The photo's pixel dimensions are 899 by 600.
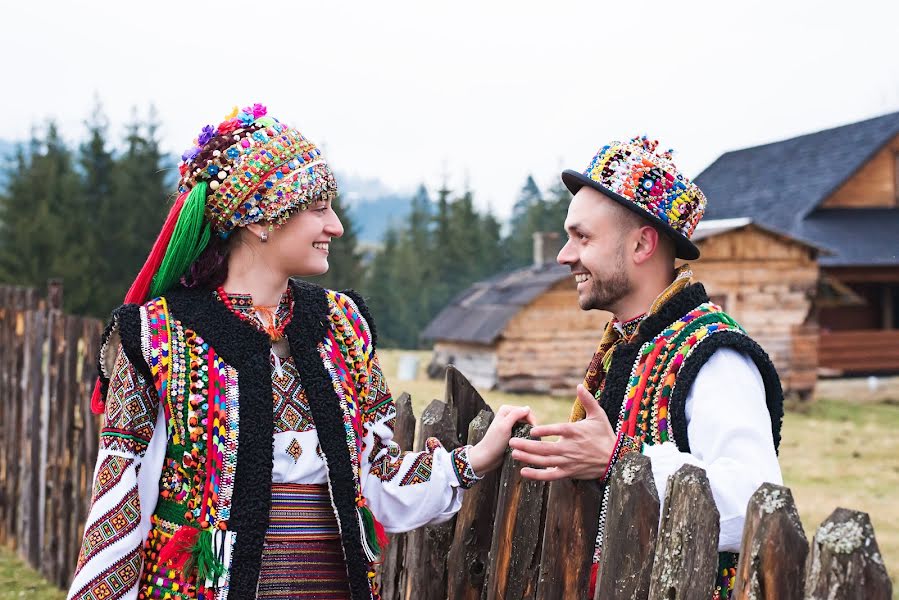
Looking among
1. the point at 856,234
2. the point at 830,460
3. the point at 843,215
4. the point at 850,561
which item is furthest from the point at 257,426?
the point at 843,215

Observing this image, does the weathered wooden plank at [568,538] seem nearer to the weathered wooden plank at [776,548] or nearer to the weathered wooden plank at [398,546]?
the weathered wooden plank at [776,548]

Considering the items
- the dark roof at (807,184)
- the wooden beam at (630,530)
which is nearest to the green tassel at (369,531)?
the wooden beam at (630,530)

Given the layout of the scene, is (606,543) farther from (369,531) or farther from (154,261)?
(154,261)

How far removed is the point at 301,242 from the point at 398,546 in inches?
54.1

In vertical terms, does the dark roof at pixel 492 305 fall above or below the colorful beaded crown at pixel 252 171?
above

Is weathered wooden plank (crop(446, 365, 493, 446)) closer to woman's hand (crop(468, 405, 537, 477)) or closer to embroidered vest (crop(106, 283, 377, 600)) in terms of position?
woman's hand (crop(468, 405, 537, 477))

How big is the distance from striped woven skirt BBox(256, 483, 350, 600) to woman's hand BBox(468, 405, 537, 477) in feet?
1.50

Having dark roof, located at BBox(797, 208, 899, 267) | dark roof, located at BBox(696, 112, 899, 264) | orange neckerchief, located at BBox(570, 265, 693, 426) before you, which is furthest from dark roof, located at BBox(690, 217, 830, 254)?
orange neckerchief, located at BBox(570, 265, 693, 426)

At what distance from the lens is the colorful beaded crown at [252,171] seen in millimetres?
2506

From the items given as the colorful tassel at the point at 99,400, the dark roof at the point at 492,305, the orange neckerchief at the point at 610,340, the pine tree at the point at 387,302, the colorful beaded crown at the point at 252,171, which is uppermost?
the pine tree at the point at 387,302

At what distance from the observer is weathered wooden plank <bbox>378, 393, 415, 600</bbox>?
3.40m

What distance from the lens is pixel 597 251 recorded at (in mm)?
2672

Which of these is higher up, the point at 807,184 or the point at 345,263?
the point at 807,184

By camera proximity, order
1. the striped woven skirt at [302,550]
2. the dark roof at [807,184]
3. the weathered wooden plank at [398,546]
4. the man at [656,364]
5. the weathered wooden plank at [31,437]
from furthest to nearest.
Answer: the dark roof at [807,184] < the weathered wooden plank at [31,437] < the weathered wooden plank at [398,546] < the striped woven skirt at [302,550] < the man at [656,364]
